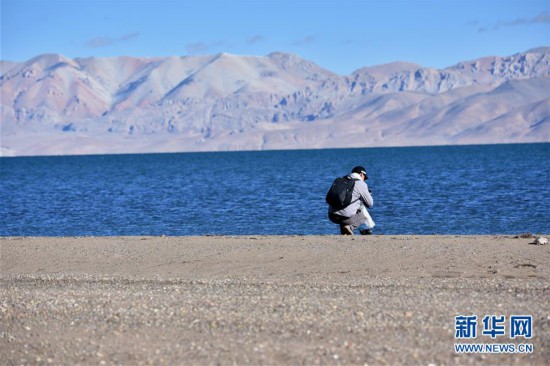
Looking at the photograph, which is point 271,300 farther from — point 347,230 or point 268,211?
point 268,211

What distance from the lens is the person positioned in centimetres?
1852

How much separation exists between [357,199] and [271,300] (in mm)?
7558

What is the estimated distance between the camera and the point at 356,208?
61.9 ft

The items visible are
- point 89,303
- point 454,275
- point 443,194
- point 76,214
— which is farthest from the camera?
point 443,194

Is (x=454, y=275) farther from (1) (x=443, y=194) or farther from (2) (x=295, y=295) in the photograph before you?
(1) (x=443, y=194)

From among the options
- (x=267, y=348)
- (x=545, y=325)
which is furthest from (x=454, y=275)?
(x=267, y=348)

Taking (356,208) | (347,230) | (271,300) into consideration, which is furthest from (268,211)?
(271,300)

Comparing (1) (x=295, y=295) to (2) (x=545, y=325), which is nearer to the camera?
(2) (x=545, y=325)

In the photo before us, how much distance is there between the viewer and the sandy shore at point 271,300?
9.14 meters

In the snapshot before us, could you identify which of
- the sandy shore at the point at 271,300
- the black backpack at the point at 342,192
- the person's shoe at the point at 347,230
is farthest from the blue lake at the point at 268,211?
the sandy shore at the point at 271,300

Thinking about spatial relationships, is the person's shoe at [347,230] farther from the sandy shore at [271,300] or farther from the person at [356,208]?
the sandy shore at [271,300]

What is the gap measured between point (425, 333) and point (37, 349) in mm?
4011

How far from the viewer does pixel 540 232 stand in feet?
80.6

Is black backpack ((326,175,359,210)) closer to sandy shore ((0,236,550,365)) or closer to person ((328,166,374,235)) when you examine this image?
person ((328,166,374,235))
